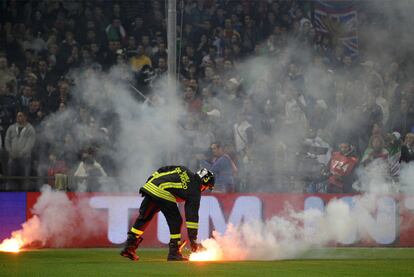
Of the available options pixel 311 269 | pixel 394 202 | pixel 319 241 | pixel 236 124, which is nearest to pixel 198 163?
pixel 236 124

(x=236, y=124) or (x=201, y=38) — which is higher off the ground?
(x=201, y=38)

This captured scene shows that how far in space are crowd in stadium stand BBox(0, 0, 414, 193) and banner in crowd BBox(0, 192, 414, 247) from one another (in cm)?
27

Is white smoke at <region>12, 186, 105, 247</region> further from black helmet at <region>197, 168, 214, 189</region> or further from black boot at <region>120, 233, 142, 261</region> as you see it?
black helmet at <region>197, 168, 214, 189</region>

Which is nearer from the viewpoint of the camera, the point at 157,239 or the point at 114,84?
the point at 157,239

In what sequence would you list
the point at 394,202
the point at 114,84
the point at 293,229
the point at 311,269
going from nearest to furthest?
the point at 311,269
the point at 293,229
the point at 394,202
the point at 114,84

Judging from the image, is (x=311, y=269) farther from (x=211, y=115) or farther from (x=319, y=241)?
(x=211, y=115)

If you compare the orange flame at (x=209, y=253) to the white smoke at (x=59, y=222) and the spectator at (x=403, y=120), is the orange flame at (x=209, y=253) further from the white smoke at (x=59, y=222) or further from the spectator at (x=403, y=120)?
the spectator at (x=403, y=120)

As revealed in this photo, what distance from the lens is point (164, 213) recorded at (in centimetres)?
1388

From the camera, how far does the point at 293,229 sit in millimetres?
17109

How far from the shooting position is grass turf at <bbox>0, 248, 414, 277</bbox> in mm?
11469

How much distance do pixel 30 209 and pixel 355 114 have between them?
22.7 feet

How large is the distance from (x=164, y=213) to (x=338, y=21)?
982 centimetres

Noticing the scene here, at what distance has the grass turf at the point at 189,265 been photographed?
11.5 m

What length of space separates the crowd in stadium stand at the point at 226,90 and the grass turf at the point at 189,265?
2.43 meters
